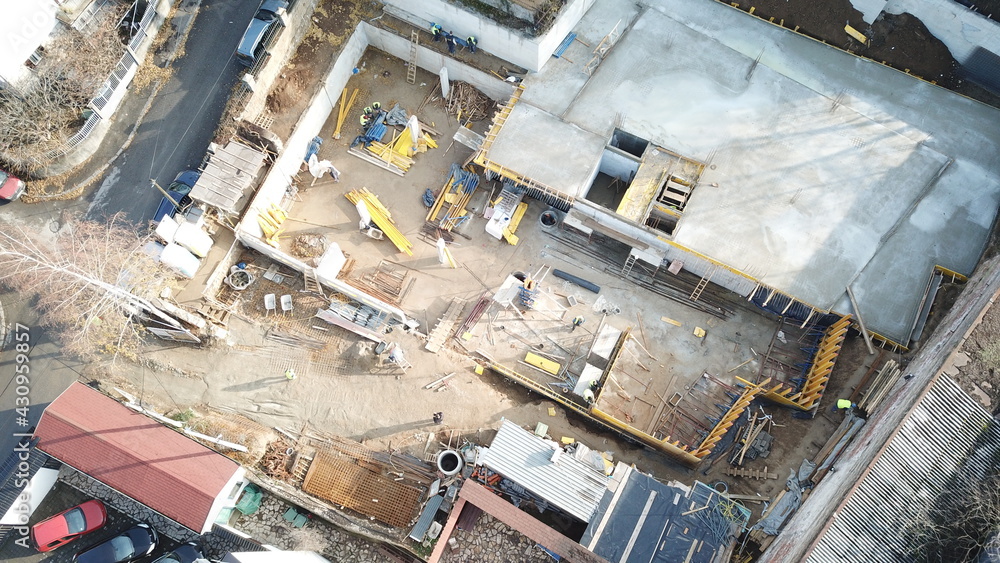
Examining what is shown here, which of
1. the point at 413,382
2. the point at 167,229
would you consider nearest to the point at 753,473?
the point at 413,382

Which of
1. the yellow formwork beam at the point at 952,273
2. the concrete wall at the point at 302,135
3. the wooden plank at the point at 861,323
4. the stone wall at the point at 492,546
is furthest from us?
the concrete wall at the point at 302,135

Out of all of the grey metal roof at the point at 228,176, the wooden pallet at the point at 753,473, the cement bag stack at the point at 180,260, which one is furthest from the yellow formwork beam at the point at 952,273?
the cement bag stack at the point at 180,260

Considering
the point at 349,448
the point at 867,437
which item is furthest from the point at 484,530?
the point at 867,437

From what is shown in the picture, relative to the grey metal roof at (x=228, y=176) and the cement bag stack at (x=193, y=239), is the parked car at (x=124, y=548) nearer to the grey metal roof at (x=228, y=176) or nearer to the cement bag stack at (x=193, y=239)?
the cement bag stack at (x=193, y=239)

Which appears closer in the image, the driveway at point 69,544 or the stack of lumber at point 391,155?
the driveway at point 69,544

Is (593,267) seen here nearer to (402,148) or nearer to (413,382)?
(413,382)

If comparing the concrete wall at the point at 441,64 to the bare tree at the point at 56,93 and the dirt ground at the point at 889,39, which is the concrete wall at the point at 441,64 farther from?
the dirt ground at the point at 889,39

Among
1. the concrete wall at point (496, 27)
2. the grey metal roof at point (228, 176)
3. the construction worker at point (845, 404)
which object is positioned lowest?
the grey metal roof at point (228, 176)

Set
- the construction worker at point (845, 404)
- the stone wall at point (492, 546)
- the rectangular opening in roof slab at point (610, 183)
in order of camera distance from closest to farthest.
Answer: the stone wall at point (492, 546) → the construction worker at point (845, 404) → the rectangular opening in roof slab at point (610, 183)

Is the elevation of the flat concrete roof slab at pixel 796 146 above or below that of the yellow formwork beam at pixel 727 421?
above
